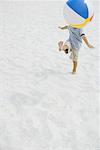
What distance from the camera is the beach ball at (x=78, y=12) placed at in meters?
5.41

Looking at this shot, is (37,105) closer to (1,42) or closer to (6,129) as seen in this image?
(6,129)

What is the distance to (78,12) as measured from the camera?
5422mm

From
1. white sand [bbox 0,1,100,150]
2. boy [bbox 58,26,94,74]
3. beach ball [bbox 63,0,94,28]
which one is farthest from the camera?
boy [bbox 58,26,94,74]

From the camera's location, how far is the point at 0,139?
13.2ft

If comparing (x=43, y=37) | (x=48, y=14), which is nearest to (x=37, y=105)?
(x=43, y=37)

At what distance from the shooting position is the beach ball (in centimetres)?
541

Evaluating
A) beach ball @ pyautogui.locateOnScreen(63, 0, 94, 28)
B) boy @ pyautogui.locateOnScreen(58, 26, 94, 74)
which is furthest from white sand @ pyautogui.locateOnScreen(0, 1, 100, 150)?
beach ball @ pyautogui.locateOnScreen(63, 0, 94, 28)

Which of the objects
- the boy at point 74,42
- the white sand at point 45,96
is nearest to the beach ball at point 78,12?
the boy at point 74,42

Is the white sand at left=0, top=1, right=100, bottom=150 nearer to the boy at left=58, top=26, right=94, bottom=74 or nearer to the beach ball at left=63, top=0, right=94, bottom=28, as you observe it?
the boy at left=58, top=26, right=94, bottom=74

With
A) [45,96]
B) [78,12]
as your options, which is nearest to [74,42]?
[78,12]

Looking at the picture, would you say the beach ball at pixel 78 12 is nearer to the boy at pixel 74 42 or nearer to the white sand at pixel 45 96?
the boy at pixel 74 42

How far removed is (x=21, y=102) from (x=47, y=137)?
1.08 m

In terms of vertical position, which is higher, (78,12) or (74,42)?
(78,12)

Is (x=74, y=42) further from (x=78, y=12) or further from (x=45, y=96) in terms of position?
(x=45, y=96)
